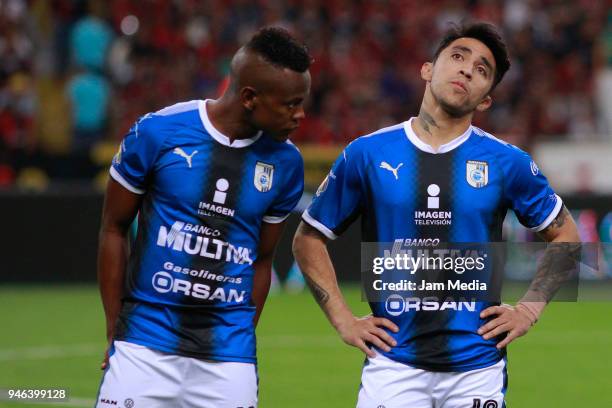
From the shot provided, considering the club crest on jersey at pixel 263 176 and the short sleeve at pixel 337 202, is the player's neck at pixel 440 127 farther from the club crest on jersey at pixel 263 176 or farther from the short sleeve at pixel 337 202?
the club crest on jersey at pixel 263 176

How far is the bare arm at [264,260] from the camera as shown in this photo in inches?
192

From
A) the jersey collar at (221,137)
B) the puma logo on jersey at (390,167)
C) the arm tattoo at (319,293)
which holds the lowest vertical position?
the arm tattoo at (319,293)

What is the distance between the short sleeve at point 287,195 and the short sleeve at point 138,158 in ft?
1.68

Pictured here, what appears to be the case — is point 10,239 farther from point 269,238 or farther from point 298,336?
point 269,238

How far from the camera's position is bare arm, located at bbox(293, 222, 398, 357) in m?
4.55

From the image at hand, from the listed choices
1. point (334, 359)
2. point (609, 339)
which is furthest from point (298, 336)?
point (609, 339)

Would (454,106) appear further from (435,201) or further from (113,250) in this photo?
(113,250)

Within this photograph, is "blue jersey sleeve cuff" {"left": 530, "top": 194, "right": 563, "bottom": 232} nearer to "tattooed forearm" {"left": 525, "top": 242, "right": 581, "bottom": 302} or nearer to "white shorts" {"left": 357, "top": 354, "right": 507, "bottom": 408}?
"tattooed forearm" {"left": 525, "top": 242, "right": 581, "bottom": 302}

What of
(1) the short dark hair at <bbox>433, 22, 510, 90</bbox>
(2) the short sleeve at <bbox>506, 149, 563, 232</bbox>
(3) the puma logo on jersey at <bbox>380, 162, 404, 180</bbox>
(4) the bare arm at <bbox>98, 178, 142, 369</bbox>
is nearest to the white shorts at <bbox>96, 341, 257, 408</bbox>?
(4) the bare arm at <bbox>98, 178, 142, 369</bbox>

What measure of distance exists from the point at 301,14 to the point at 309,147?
328 centimetres

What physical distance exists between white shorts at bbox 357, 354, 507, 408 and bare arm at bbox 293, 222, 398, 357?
0.09 metres

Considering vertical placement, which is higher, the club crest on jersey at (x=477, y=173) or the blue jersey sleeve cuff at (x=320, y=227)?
the club crest on jersey at (x=477, y=173)

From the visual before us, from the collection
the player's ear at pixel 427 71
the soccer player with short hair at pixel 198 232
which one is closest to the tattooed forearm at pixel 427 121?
the player's ear at pixel 427 71

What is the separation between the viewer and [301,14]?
1930 cm
